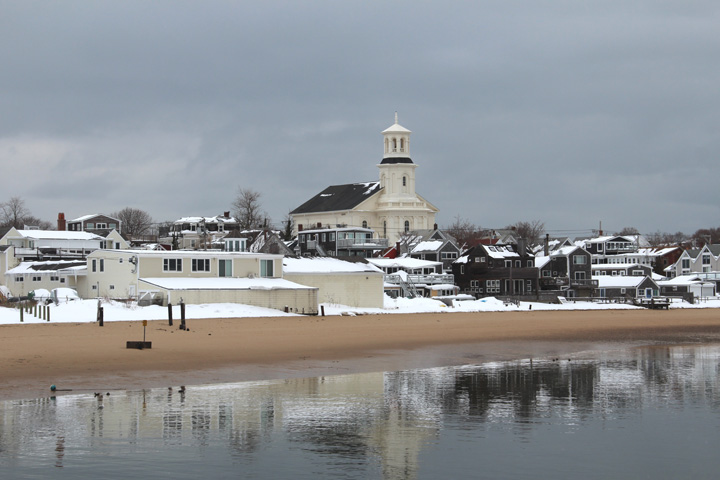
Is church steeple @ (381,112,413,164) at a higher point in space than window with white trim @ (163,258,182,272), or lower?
higher

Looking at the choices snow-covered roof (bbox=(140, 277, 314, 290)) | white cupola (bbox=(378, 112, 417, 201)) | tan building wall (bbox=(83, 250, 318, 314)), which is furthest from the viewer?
white cupola (bbox=(378, 112, 417, 201))

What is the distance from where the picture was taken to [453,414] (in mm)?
22516

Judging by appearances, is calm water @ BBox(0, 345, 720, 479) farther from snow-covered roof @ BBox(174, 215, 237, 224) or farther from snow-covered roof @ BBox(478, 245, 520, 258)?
snow-covered roof @ BBox(174, 215, 237, 224)

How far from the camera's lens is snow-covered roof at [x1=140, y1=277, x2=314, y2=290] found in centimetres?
5869

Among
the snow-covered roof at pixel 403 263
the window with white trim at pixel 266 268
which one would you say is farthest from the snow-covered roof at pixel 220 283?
the snow-covered roof at pixel 403 263

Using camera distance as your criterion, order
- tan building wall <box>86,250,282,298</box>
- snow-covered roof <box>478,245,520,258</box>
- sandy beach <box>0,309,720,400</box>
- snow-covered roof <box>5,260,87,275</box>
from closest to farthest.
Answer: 1. sandy beach <box>0,309,720,400</box>
2. tan building wall <box>86,250,282,298</box>
3. snow-covered roof <box>5,260,87,275</box>
4. snow-covered roof <box>478,245,520,258</box>

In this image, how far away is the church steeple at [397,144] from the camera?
14250 cm

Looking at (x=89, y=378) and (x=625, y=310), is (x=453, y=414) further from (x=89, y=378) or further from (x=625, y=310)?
(x=625, y=310)

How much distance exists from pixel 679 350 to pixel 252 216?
385 feet

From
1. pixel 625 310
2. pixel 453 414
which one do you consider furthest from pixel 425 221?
pixel 453 414

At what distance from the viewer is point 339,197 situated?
148m

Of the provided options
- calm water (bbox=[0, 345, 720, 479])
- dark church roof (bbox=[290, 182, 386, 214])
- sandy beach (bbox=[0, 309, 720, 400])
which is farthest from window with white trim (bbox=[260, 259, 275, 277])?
dark church roof (bbox=[290, 182, 386, 214])

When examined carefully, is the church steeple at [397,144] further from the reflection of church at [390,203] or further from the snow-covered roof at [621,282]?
the snow-covered roof at [621,282]

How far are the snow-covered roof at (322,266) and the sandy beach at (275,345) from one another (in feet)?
22.2
